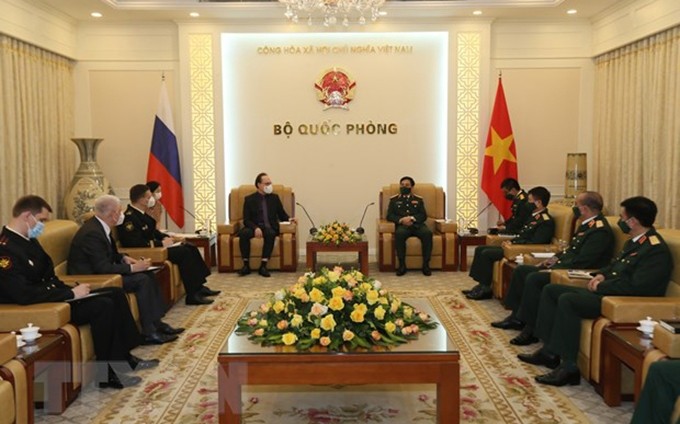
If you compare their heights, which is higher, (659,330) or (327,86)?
(327,86)

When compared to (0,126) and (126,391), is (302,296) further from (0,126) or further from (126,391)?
(0,126)

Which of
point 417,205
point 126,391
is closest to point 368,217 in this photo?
point 417,205

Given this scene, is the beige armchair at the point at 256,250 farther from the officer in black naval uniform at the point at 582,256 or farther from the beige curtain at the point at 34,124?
the officer in black naval uniform at the point at 582,256

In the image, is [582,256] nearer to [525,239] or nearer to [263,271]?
[525,239]

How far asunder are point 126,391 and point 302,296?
1.56 metres

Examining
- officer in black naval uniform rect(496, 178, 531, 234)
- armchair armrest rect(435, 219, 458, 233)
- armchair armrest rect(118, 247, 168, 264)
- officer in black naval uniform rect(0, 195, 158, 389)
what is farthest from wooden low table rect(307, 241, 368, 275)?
officer in black naval uniform rect(0, 195, 158, 389)

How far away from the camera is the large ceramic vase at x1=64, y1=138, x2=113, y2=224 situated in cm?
842

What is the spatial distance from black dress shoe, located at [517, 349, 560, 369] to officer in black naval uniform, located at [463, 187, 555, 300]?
2.07 metres

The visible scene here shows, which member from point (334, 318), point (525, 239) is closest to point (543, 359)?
point (334, 318)

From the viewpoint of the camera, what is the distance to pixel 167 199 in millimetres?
9070

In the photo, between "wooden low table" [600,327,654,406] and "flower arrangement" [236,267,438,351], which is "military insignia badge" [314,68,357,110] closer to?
"flower arrangement" [236,267,438,351]

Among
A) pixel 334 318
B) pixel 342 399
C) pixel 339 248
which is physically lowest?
pixel 342 399

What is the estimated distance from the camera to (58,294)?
415 cm

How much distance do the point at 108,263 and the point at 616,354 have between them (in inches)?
158
